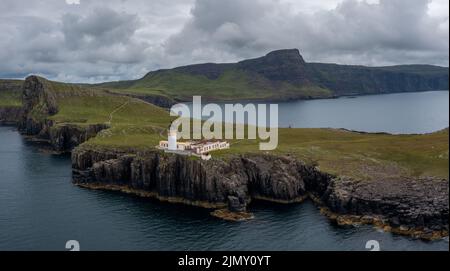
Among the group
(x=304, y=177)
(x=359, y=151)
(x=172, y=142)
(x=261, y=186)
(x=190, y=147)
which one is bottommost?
(x=261, y=186)

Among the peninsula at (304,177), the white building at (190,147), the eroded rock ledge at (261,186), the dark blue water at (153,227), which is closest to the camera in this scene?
the dark blue water at (153,227)

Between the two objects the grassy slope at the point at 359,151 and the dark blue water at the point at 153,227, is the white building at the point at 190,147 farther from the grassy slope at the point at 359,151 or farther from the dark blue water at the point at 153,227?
the dark blue water at the point at 153,227

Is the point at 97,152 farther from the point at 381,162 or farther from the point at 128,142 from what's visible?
the point at 381,162

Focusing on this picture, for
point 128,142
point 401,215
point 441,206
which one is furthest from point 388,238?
point 128,142

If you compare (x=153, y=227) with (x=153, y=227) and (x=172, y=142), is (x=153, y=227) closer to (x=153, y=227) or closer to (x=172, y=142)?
(x=153, y=227)

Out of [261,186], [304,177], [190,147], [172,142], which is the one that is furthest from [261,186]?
[172,142]

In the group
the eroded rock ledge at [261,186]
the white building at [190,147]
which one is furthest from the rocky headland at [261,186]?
the white building at [190,147]
